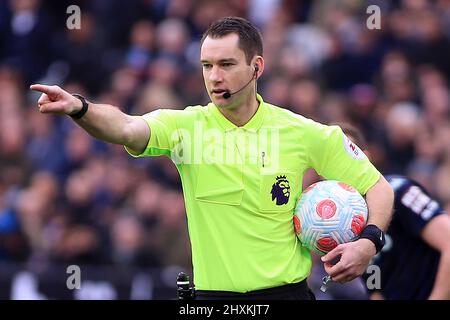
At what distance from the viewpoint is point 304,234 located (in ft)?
19.3

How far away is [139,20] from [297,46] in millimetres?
2123

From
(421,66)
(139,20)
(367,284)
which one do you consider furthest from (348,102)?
(367,284)

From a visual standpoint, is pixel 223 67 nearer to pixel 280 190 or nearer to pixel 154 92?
pixel 280 190

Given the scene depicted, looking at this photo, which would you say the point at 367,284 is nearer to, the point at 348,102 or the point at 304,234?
the point at 304,234

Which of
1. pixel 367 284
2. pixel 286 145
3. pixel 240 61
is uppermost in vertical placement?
pixel 240 61

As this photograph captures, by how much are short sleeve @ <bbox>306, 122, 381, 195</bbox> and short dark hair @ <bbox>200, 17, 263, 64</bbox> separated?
55cm

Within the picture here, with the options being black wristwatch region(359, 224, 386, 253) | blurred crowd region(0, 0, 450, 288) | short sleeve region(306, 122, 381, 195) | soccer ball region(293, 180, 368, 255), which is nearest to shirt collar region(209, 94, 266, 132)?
short sleeve region(306, 122, 381, 195)

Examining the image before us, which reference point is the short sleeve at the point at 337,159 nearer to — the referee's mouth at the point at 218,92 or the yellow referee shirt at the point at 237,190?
the yellow referee shirt at the point at 237,190

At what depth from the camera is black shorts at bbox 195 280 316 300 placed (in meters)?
5.73

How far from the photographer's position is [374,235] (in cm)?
582

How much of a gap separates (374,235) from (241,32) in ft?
4.39

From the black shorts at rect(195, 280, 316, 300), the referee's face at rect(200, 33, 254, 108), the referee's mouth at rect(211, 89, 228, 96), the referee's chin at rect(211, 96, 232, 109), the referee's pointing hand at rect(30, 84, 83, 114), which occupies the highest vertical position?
the referee's face at rect(200, 33, 254, 108)

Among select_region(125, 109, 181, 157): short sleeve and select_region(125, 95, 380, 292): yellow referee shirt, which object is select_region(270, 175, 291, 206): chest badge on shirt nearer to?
select_region(125, 95, 380, 292): yellow referee shirt

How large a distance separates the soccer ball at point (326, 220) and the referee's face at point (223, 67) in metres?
0.71
